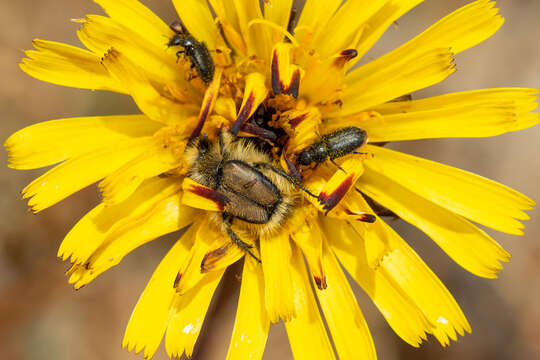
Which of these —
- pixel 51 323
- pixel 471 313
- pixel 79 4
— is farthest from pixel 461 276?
pixel 79 4

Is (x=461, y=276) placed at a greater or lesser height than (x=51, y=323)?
greater

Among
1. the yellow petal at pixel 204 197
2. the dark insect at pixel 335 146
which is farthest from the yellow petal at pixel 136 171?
the dark insect at pixel 335 146

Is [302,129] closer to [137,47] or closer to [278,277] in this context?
[278,277]

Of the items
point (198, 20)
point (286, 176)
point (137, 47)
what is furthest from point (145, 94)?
point (286, 176)

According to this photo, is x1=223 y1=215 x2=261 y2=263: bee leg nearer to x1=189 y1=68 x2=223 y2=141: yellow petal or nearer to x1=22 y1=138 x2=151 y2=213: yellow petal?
x1=189 y1=68 x2=223 y2=141: yellow petal

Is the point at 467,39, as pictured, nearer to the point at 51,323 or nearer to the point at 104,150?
the point at 104,150

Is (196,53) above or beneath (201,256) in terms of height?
above
